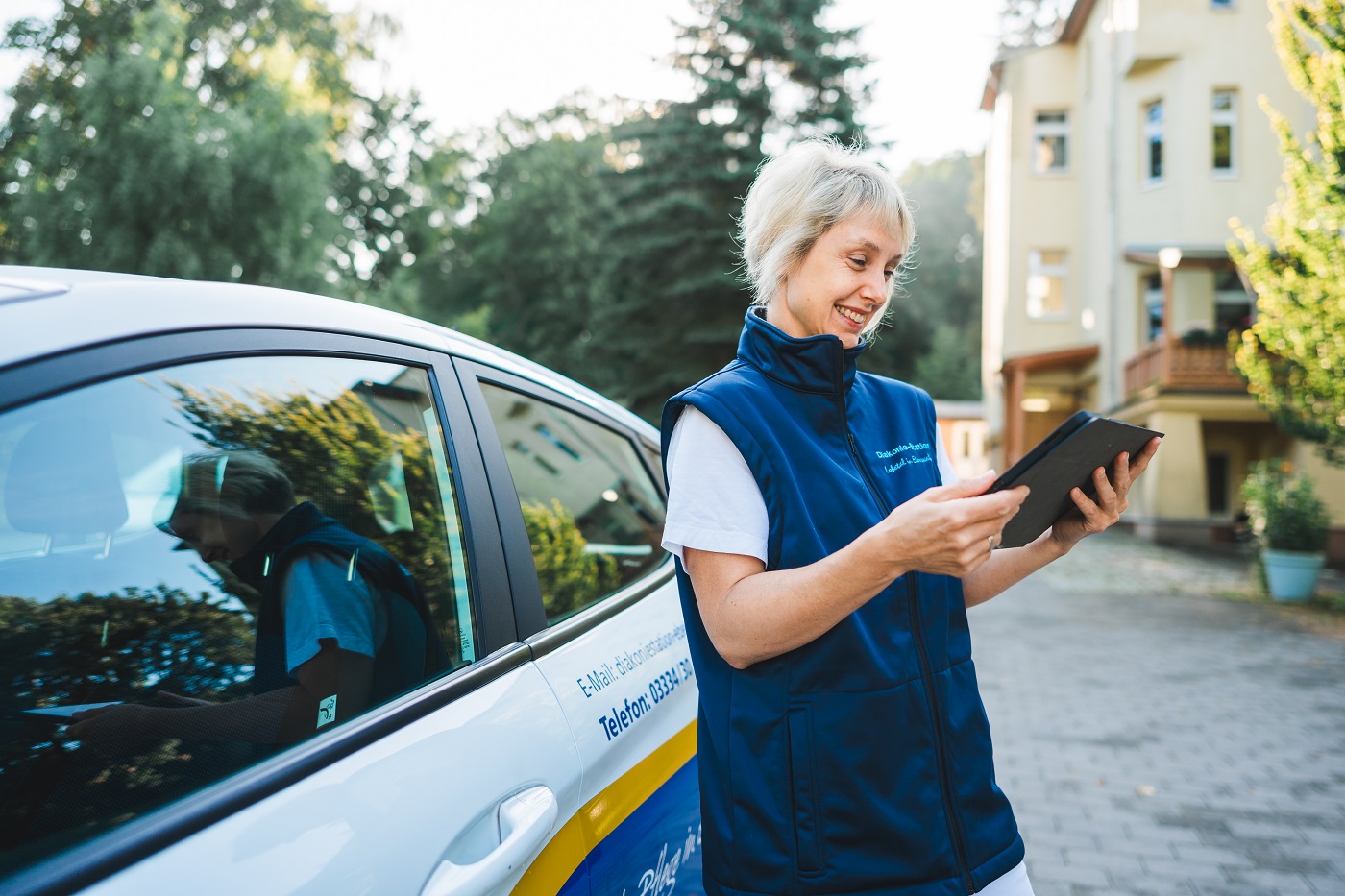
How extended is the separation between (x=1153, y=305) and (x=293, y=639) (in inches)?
939

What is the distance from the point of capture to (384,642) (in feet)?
5.50

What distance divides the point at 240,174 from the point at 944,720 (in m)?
21.4

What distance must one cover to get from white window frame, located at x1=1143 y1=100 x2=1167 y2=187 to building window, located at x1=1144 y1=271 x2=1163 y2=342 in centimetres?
215

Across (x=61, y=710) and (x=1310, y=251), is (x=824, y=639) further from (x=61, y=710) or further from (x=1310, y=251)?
(x=1310, y=251)

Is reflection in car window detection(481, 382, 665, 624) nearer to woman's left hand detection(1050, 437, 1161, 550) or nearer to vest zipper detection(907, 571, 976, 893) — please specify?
vest zipper detection(907, 571, 976, 893)

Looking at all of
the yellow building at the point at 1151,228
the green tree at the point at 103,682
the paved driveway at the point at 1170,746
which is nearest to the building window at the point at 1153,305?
the yellow building at the point at 1151,228

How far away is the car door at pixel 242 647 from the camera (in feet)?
3.70

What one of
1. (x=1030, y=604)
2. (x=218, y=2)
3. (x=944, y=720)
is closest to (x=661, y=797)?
(x=944, y=720)

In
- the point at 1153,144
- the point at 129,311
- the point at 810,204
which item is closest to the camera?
the point at 129,311

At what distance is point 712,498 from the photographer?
151 centimetres

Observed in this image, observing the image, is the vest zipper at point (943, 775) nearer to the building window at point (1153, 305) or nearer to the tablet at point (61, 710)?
the tablet at point (61, 710)

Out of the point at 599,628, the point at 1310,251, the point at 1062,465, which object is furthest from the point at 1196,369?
the point at 1062,465

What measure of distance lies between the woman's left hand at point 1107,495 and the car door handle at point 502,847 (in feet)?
3.24

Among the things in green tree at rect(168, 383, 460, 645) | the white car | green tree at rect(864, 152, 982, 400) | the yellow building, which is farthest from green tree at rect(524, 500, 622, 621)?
green tree at rect(864, 152, 982, 400)
